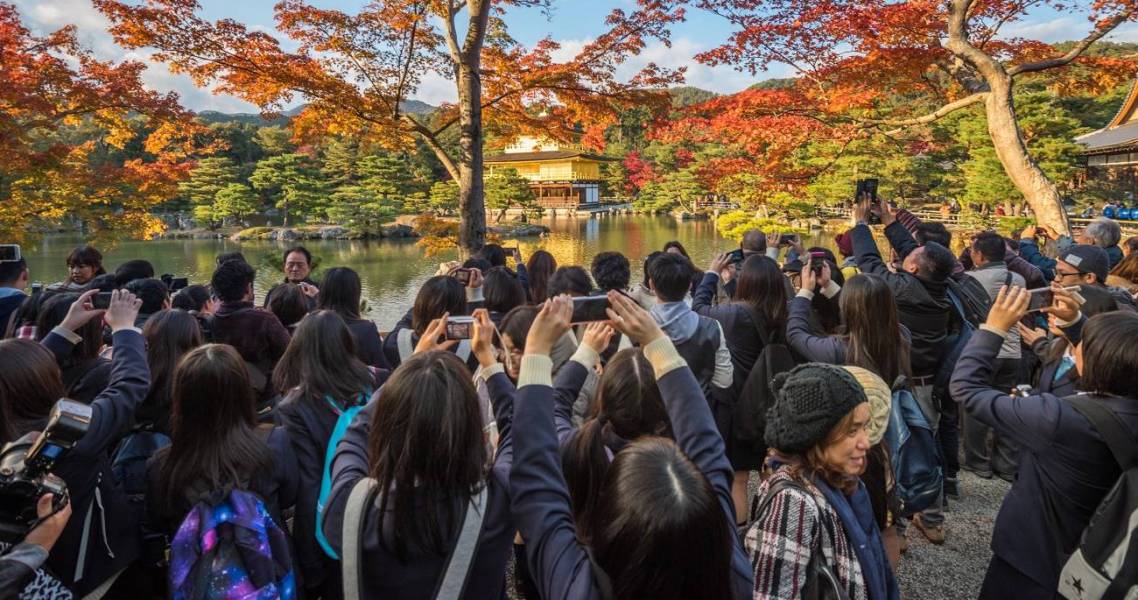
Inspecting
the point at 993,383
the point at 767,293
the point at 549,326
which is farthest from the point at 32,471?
the point at 993,383

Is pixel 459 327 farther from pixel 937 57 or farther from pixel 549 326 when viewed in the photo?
pixel 937 57

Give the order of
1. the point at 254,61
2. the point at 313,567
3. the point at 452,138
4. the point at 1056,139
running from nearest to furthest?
the point at 313,567
the point at 254,61
the point at 1056,139
the point at 452,138

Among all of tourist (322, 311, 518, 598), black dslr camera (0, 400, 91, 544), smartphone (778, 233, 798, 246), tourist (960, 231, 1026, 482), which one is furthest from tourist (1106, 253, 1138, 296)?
black dslr camera (0, 400, 91, 544)

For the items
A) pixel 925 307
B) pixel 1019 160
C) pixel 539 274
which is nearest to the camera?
pixel 925 307

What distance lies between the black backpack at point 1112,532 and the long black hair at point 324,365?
2051 millimetres

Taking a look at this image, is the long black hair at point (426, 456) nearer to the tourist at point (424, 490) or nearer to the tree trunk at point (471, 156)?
the tourist at point (424, 490)

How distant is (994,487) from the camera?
3.29m

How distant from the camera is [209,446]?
1.55 meters

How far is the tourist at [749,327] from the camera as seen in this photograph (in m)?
2.77

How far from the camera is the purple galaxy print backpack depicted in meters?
1.35

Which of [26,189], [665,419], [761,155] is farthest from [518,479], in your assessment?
[26,189]

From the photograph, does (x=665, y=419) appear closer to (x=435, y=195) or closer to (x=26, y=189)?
(x=26, y=189)

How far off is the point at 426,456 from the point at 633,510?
0.47 meters

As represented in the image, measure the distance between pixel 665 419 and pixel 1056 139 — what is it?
19.3 meters
